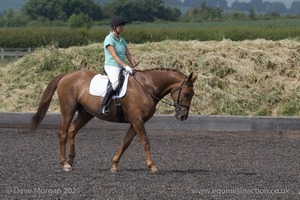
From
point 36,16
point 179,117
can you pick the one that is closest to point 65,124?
point 179,117

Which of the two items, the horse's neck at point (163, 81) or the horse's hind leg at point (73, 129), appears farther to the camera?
the horse's hind leg at point (73, 129)

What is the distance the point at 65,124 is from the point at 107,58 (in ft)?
3.87

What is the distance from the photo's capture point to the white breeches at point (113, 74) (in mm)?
10055

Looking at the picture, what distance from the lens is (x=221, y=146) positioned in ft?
41.4

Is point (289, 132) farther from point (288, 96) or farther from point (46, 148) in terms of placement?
point (46, 148)

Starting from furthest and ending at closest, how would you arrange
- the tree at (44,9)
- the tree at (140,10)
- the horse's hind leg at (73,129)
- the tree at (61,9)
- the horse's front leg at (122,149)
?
1. the tree at (44,9)
2. the tree at (61,9)
3. the tree at (140,10)
4. the horse's hind leg at (73,129)
5. the horse's front leg at (122,149)

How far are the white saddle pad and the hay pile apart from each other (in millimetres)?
4979

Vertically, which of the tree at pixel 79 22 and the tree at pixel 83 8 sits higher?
the tree at pixel 79 22

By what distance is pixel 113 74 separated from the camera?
10.1m

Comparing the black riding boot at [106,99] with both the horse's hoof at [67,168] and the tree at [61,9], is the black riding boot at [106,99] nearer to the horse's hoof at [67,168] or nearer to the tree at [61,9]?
the horse's hoof at [67,168]

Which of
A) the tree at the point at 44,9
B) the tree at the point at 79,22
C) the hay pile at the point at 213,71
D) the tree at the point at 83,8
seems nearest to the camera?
the hay pile at the point at 213,71

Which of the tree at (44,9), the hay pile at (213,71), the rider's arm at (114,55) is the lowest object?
the tree at (44,9)

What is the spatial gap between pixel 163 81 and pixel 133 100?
0.53 meters

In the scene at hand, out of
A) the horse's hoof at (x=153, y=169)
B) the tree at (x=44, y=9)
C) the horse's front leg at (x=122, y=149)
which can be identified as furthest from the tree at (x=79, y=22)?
the horse's hoof at (x=153, y=169)
